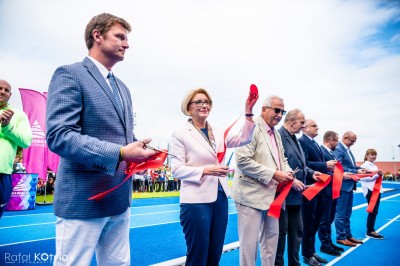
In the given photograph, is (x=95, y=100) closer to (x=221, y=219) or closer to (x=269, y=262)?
(x=221, y=219)

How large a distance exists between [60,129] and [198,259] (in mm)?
1685

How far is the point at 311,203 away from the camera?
429cm

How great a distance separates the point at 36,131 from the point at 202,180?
889 cm

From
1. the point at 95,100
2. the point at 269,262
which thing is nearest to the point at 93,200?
the point at 95,100

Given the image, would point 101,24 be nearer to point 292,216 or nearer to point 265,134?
point 265,134

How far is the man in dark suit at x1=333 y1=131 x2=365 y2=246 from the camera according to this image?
18.4 ft

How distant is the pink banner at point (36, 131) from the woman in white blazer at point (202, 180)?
8.47 m

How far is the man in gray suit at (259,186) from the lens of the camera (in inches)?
118

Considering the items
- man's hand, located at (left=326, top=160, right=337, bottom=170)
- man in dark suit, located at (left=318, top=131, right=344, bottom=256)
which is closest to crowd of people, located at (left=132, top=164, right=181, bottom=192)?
man in dark suit, located at (left=318, top=131, right=344, bottom=256)

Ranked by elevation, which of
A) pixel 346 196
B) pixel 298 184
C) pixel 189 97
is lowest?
pixel 346 196

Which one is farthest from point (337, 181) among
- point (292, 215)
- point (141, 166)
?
point (141, 166)

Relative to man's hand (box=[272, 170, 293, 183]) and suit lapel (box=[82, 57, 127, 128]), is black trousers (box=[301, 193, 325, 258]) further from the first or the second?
suit lapel (box=[82, 57, 127, 128])

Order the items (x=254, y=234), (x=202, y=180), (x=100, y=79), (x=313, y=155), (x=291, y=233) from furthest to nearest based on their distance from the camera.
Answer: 1. (x=313, y=155)
2. (x=291, y=233)
3. (x=254, y=234)
4. (x=202, y=180)
5. (x=100, y=79)

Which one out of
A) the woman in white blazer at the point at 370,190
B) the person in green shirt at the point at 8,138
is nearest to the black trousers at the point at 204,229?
the person in green shirt at the point at 8,138
